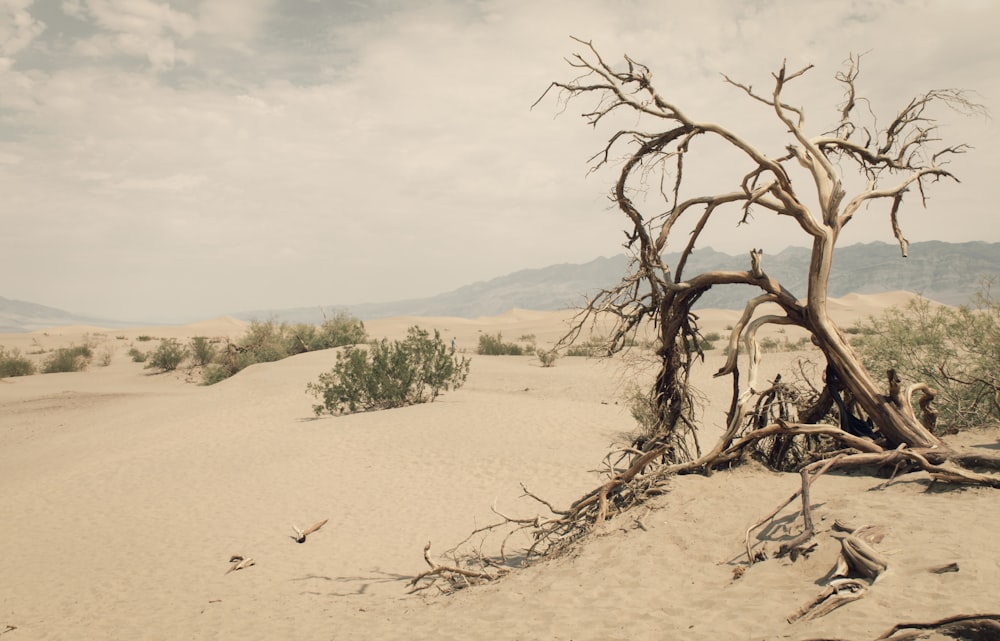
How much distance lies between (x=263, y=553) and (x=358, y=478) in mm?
3159

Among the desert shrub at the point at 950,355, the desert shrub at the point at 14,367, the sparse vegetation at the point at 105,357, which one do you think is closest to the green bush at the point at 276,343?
the sparse vegetation at the point at 105,357

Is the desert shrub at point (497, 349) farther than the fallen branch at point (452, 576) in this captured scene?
Yes

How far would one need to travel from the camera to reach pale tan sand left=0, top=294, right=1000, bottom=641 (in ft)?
14.3

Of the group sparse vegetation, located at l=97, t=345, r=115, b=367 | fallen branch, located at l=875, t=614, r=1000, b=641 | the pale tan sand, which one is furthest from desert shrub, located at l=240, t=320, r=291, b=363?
fallen branch, located at l=875, t=614, r=1000, b=641

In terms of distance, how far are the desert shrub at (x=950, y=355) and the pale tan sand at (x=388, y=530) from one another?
1178mm

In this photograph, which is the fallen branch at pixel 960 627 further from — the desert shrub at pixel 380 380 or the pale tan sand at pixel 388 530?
the desert shrub at pixel 380 380

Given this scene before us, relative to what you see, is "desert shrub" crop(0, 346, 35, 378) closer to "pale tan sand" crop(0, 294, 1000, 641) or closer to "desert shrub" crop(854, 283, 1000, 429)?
"pale tan sand" crop(0, 294, 1000, 641)

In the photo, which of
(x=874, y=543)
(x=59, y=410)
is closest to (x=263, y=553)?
(x=874, y=543)

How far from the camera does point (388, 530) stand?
906 centimetres

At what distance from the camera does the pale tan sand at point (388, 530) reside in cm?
435

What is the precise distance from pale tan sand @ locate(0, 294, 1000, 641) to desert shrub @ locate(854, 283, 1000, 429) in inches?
46.4

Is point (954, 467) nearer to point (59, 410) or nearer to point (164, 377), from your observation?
point (59, 410)

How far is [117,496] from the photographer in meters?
10.9

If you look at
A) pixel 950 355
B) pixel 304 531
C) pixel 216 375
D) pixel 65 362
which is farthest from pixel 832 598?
pixel 65 362
